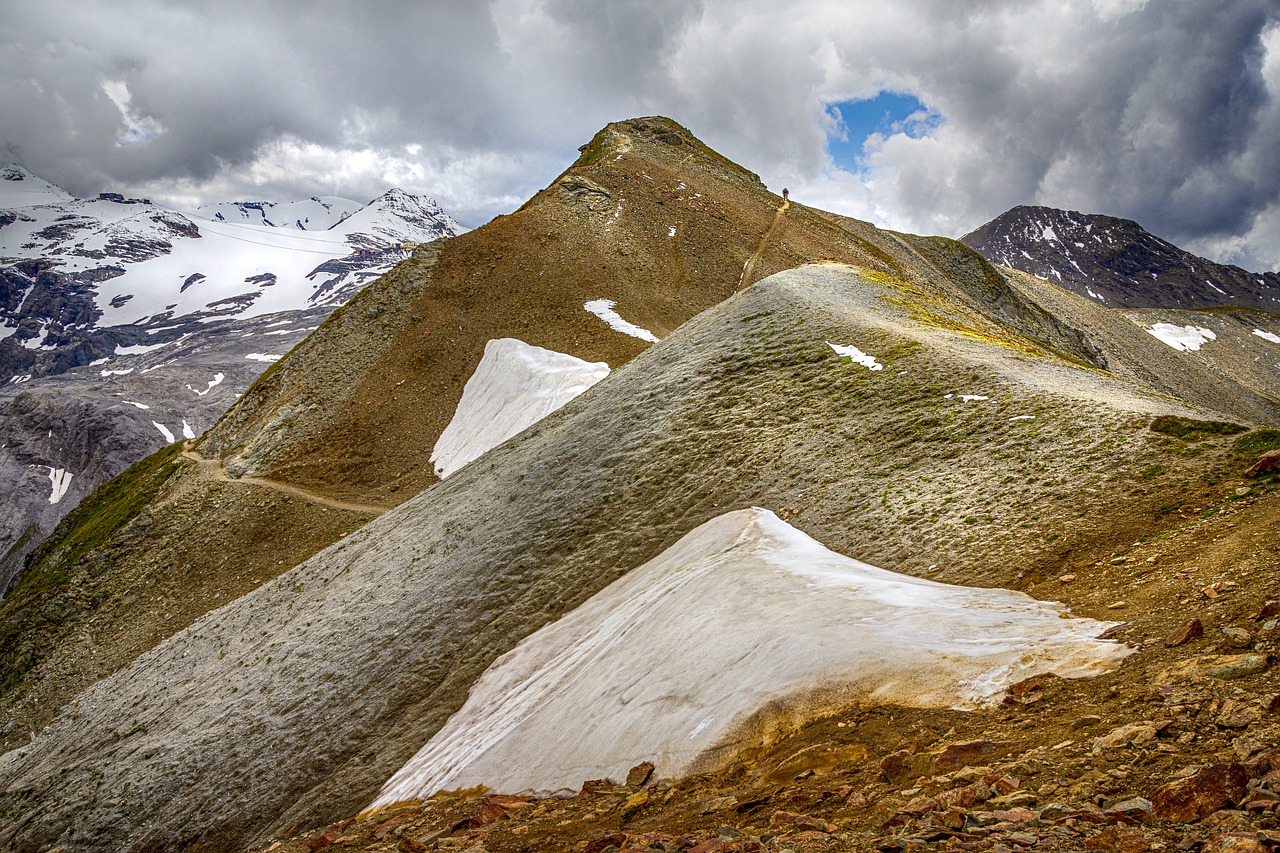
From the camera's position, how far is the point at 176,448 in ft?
234

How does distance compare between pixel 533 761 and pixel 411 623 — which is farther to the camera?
pixel 411 623

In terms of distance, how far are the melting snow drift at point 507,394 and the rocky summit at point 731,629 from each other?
2.04 ft

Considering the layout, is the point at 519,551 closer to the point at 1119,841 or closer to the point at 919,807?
the point at 919,807

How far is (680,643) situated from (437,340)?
55.4m

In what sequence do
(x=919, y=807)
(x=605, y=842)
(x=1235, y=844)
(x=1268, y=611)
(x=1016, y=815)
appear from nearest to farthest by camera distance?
(x=1235, y=844) < (x=1016, y=815) < (x=919, y=807) < (x=1268, y=611) < (x=605, y=842)

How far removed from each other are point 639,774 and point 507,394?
43.2 metres

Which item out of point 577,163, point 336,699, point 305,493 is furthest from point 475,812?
point 577,163

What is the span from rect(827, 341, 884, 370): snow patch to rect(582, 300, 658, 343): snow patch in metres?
33.1

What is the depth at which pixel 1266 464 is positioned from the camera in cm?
1433

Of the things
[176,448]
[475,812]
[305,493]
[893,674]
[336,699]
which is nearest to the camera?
[893,674]

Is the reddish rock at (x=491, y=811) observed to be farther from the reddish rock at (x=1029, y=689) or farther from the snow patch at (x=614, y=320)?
the snow patch at (x=614, y=320)

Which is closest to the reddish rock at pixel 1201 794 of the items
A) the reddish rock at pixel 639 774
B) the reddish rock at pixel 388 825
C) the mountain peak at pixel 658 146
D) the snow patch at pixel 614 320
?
the reddish rock at pixel 639 774

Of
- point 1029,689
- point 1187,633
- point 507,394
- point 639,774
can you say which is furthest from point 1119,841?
point 507,394

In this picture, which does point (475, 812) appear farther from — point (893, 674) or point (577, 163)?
point (577, 163)
